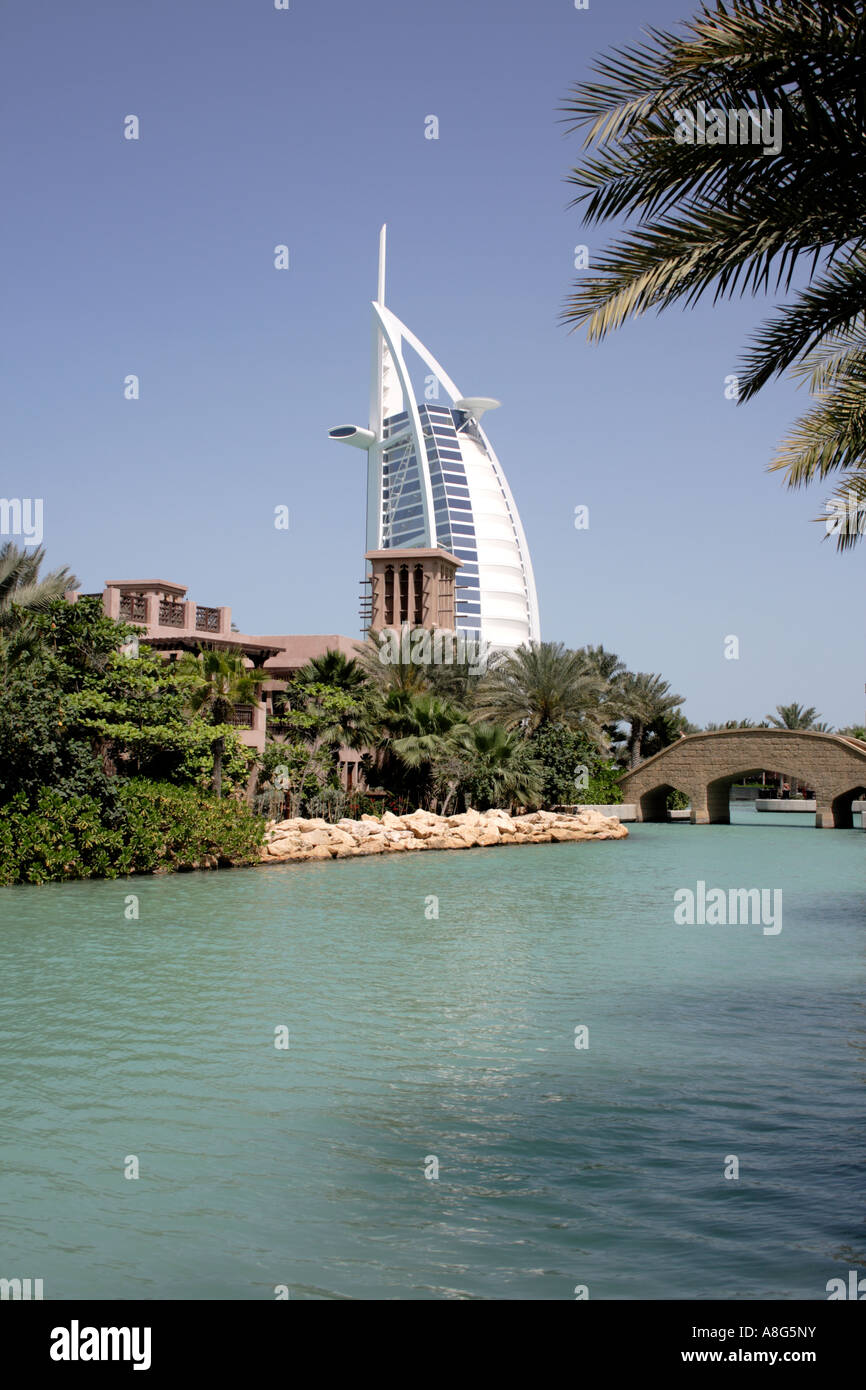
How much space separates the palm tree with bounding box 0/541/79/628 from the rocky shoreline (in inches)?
289

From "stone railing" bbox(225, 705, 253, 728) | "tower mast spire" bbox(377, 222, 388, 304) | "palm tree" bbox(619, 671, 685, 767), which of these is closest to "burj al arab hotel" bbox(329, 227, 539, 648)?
"tower mast spire" bbox(377, 222, 388, 304)

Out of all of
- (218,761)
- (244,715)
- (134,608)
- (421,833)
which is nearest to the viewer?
(218,761)

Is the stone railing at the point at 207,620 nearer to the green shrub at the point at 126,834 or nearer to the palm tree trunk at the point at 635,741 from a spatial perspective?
the green shrub at the point at 126,834

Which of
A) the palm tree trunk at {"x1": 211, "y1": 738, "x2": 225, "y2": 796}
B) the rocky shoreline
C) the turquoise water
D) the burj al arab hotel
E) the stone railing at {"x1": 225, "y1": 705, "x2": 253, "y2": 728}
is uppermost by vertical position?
the burj al arab hotel

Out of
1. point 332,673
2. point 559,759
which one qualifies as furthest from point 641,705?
point 332,673

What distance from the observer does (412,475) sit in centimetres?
12462

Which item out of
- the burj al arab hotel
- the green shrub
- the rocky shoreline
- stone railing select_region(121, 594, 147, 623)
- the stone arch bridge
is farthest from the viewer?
→ the burj al arab hotel

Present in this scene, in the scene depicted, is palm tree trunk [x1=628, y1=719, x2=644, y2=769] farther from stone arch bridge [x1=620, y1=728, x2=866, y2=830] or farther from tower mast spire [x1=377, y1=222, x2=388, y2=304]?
tower mast spire [x1=377, y1=222, x2=388, y2=304]

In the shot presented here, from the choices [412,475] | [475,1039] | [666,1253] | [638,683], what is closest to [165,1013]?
[475,1039]

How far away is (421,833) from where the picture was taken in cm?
3197

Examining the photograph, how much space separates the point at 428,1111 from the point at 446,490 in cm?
11907

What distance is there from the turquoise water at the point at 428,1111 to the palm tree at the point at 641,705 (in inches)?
1557

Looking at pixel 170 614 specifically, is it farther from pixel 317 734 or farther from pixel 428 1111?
pixel 428 1111

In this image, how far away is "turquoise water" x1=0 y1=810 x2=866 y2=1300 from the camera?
5.36 metres
